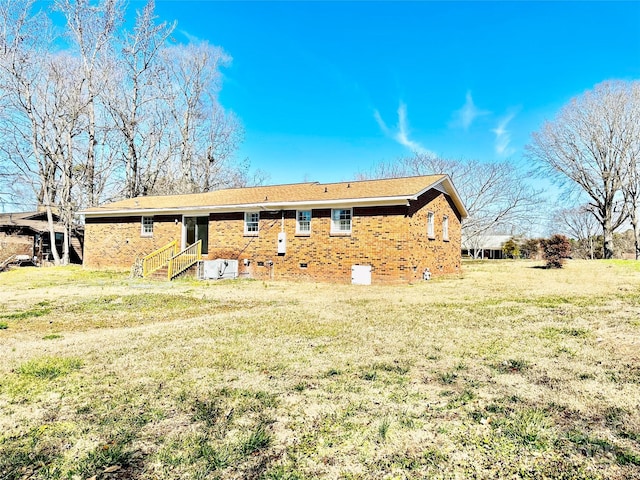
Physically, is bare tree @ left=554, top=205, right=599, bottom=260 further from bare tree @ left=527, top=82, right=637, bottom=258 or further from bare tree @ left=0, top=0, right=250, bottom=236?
bare tree @ left=0, top=0, right=250, bottom=236

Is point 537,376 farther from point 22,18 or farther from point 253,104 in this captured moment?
point 253,104

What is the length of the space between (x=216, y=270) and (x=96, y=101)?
60.3 ft

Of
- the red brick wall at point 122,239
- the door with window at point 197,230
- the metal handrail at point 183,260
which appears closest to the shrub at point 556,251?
the metal handrail at point 183,260

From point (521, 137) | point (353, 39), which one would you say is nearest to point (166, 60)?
point (353, 39)

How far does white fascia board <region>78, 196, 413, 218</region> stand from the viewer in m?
13.2

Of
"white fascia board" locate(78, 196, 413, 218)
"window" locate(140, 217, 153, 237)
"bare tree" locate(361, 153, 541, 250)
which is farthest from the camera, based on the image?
"bare tree" locate(361, 153, 541, 250)

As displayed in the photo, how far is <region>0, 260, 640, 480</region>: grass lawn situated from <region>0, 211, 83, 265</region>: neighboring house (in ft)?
73.0

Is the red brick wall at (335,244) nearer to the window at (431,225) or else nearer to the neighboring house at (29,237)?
the window at (431,225)

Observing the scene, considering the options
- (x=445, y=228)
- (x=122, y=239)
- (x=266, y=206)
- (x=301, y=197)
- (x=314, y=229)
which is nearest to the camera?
(x=314, y=229)

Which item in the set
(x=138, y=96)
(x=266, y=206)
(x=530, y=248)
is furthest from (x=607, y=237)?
(x=138, y=96)

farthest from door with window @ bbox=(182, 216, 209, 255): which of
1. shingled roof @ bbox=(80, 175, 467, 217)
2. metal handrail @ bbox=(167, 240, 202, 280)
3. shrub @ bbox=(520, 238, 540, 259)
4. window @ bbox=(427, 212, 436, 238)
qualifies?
shrub @ bbox=(520, 238, 540, 259)

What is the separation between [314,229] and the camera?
1470cm

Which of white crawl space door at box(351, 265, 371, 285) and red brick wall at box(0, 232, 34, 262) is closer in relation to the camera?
white crawl space door at box(351, 265, 371, 285)

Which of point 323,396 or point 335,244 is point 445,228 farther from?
point 323,396
